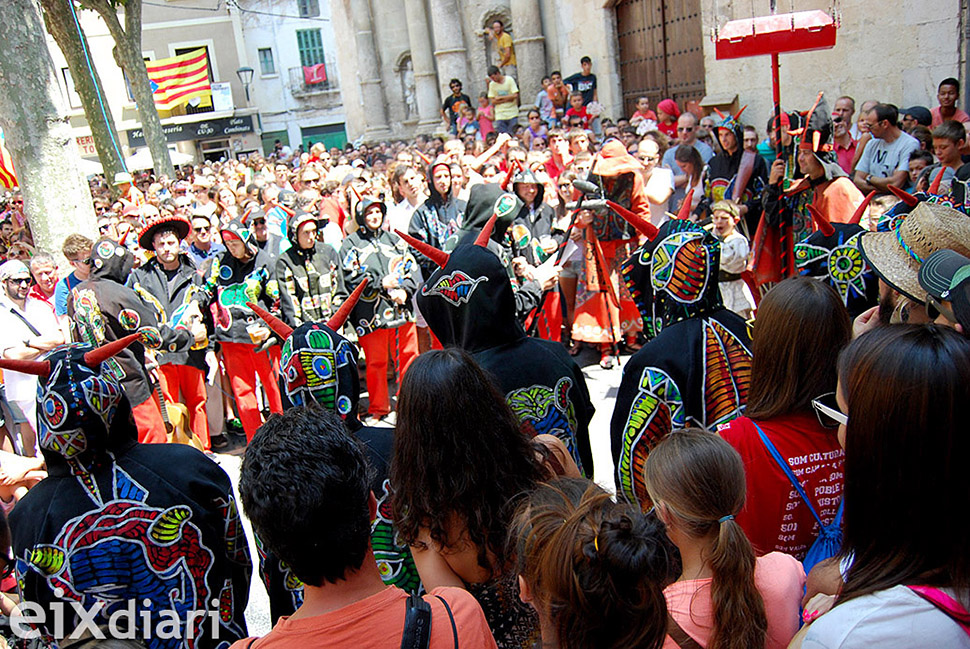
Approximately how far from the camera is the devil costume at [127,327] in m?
5.25

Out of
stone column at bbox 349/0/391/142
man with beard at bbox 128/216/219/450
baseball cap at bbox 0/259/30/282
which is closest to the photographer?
baseball cap at bbox 0/259/30/282

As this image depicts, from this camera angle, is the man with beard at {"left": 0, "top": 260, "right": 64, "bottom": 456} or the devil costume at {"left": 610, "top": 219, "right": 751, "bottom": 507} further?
the man with beard at {"left": 0, "top": 260, "right": 64, "bottom": 456}

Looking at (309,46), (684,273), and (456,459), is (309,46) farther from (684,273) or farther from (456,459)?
(456,459)

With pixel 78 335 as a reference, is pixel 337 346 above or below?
above

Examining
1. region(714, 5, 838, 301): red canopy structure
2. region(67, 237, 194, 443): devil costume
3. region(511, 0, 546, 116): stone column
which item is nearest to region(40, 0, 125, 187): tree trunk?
region(511, 0, 546, 116): stone column

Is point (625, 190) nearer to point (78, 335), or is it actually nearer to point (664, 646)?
point (78, 335)

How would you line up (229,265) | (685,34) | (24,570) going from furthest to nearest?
(685,34)
(229,265)
(24,570)

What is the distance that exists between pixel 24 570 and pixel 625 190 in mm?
5791

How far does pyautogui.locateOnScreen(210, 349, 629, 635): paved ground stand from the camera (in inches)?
164

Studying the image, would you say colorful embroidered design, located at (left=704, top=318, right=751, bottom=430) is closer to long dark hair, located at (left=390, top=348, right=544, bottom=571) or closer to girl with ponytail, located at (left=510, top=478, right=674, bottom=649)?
long dark hair, located at (left=390, top=348, right=544, bottom=571)

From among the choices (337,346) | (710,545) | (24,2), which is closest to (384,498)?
(337,346)

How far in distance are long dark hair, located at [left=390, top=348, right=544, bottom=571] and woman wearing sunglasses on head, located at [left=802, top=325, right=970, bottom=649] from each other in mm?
1039

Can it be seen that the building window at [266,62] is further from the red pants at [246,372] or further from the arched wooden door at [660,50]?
the red pants at [246,372]

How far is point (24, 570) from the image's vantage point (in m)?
2.47
